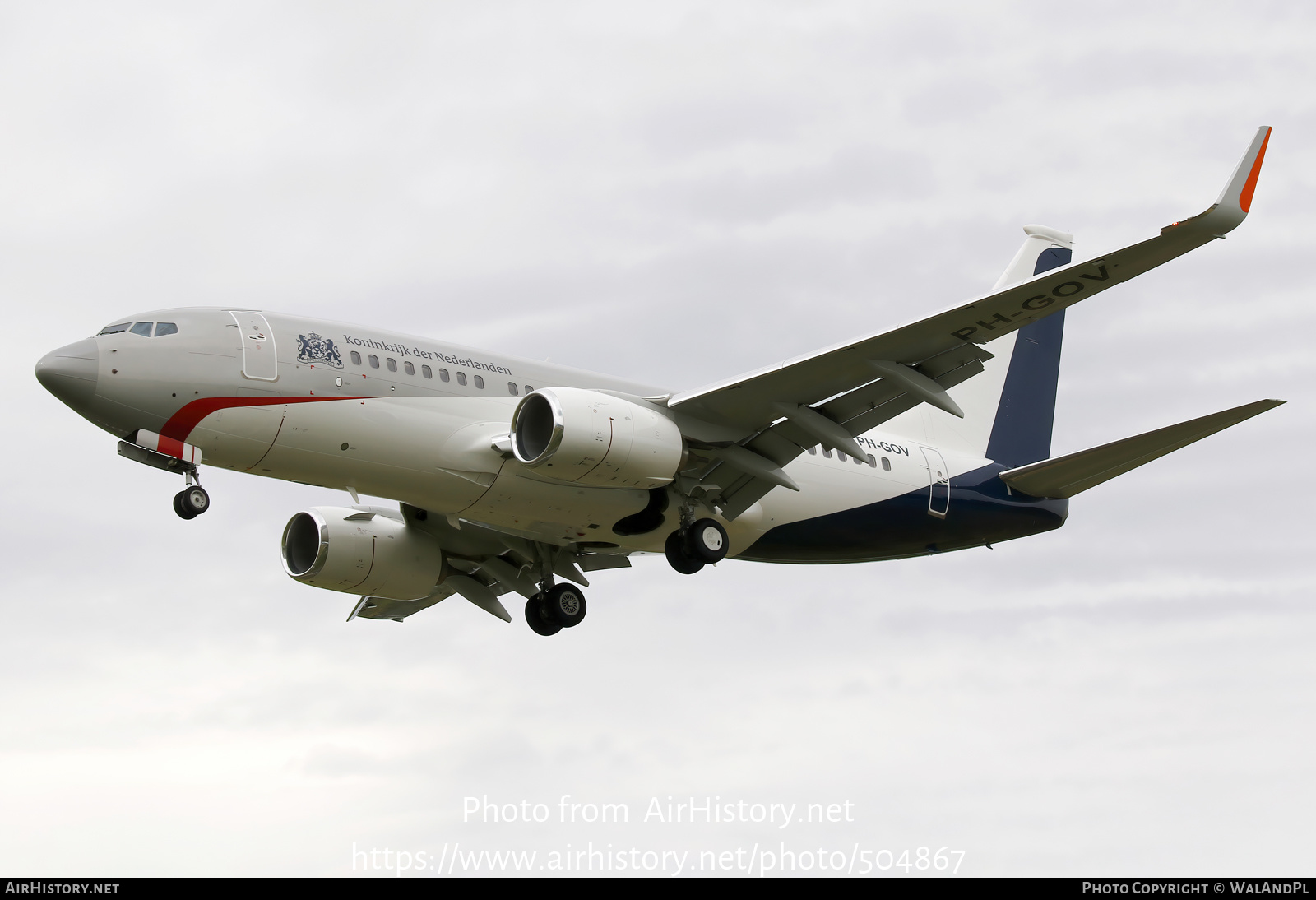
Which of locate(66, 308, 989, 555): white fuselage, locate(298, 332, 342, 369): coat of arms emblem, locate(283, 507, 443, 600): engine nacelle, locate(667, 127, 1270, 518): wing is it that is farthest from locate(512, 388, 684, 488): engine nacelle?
locate(283, 507, 443, 600): engine nacelle

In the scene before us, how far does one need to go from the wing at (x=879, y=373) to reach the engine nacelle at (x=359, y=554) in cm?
618

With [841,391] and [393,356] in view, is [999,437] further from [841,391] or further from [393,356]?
[393,356]

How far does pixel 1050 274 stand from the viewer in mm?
20703

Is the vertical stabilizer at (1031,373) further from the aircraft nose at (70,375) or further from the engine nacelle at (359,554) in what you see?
the aircraft nose at (70,375)

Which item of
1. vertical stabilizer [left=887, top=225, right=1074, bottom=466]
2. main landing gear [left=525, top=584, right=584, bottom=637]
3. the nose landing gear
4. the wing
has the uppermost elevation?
vertical stabilizer [left=887, top=225, right=1074, bottom=466]

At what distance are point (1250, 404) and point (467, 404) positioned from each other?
41.6ft

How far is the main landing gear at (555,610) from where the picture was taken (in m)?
28.8

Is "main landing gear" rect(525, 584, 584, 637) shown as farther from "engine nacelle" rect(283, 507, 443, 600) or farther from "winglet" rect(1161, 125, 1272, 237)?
"winglet" rect(1161, 125, 1272, 237)

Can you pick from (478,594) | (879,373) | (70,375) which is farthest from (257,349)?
(879,373)

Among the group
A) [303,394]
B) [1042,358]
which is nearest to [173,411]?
[303,394]

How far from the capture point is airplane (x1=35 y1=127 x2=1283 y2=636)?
21609mm

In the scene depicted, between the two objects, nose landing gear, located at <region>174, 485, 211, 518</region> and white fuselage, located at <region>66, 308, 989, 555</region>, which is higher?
white fuselage, located at <region>66, 308, 989, 555</region>

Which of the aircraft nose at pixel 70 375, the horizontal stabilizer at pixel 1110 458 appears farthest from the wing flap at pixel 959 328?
Answer: the aircraft nose at pixel 70 375

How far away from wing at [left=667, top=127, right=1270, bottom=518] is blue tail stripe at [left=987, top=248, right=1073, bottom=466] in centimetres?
767
